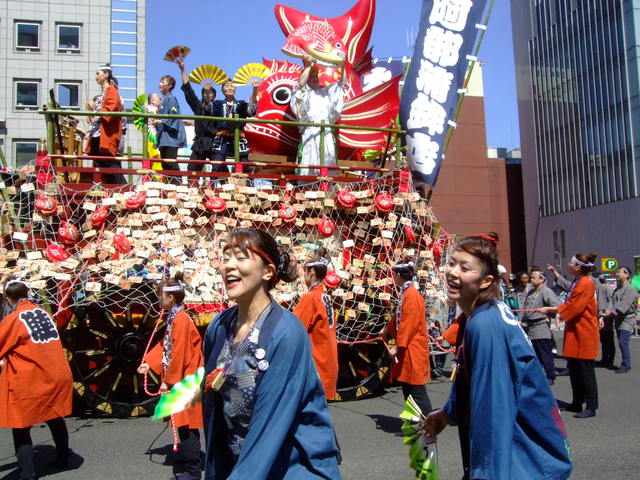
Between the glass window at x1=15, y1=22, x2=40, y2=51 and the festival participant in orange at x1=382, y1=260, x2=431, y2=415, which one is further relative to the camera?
the glass window at x1=15, y1=22, x2=40, y2=51

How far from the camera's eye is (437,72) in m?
8.94

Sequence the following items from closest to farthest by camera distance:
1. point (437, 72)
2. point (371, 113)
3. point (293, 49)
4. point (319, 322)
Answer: point (319, 322) < point (437, 72) < point (293, 49) < point (371, 113)

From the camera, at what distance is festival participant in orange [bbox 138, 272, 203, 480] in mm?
5090

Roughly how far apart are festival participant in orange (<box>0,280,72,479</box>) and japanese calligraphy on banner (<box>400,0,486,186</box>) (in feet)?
17.2

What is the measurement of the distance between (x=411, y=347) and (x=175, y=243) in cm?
282

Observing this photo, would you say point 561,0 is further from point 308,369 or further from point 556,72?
point 308,369

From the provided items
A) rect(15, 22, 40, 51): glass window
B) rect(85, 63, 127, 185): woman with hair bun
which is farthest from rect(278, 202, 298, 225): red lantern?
rect(15, 22, 40, 51): glass window

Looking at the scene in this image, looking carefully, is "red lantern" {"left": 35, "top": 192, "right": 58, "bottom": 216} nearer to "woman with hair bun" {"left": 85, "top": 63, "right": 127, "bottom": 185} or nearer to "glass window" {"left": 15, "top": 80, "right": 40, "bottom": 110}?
"woman with hair bun" {"left": 85, "top": 63, "right": 127, "bottom": 185}

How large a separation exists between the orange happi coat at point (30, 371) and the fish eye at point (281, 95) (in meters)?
5.47

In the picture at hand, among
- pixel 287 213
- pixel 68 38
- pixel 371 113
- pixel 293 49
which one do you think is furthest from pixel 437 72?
pixel 68 38

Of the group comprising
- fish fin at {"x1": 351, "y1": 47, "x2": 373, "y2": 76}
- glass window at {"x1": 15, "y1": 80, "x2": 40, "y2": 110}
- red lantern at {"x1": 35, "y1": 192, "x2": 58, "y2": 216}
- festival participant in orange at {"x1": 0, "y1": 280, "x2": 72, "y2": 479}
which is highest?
glass window at {"x1": 15, "y1": 80, "x2": 40, "y2": 110}

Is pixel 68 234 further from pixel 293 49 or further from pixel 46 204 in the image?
pixel 293 49

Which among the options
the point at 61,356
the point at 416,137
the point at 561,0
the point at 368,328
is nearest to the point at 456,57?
the point at 416,137

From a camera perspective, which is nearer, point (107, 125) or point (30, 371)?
point (30, 371)
